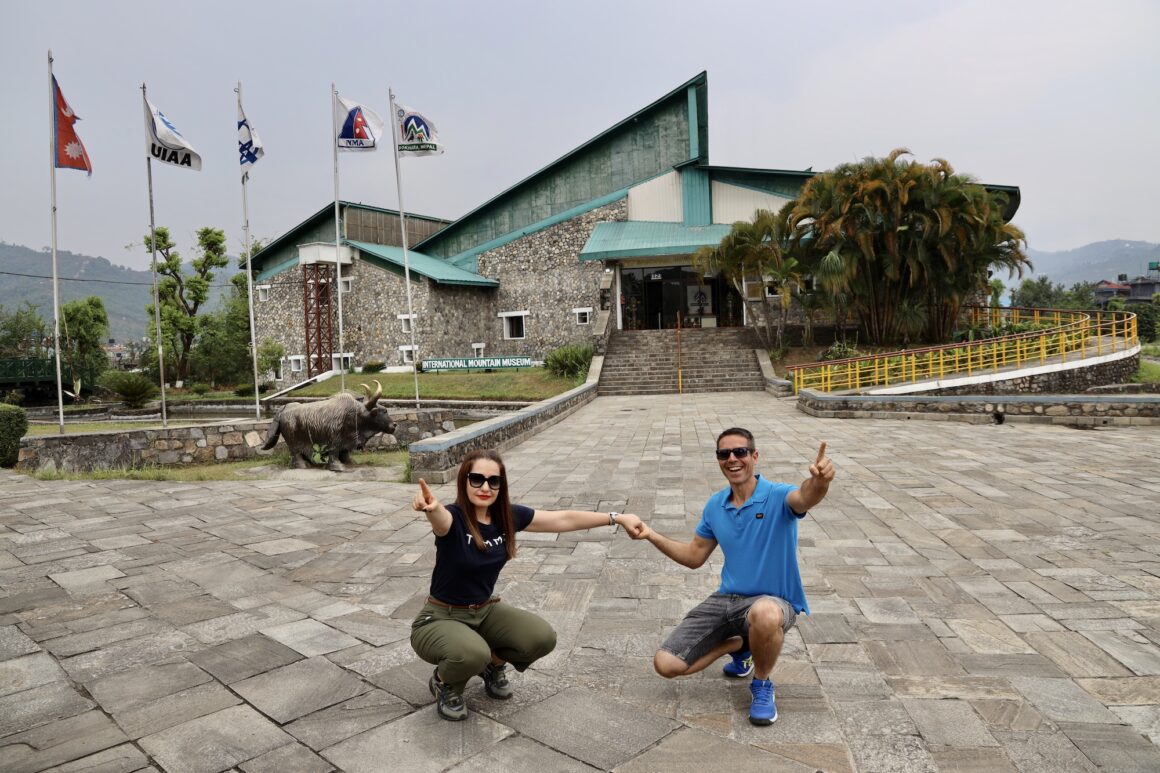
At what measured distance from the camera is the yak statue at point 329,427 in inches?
399

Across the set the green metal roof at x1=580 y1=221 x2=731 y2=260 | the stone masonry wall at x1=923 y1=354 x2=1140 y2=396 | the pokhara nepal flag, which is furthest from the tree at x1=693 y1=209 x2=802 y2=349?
the pokhara nepal flag

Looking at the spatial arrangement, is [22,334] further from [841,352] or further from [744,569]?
[744,569]

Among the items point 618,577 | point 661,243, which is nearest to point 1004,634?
point 618,577

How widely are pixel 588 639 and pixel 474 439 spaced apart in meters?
5.90

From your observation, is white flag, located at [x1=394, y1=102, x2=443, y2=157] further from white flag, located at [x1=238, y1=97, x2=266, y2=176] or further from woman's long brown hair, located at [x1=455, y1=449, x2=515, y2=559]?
woman's long brown hair, located at [x1=455, y1=449, x2=515, y2=559]

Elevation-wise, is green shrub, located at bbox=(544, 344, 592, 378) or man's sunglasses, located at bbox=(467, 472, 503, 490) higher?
green shrub, located at bbox=(544, 344, 592, 378)

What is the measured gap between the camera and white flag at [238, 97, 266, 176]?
50.0ft

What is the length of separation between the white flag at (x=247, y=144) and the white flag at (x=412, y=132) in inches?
123

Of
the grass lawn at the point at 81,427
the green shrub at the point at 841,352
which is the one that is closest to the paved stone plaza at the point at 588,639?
the grass lawn at the point at 81,427

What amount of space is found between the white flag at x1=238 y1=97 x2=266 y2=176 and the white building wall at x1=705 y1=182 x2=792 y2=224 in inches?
701

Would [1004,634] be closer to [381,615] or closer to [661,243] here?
[381,615]

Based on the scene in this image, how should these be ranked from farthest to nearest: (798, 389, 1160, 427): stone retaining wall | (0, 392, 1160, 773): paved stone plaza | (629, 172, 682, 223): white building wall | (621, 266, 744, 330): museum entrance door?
(621, 266, 744, 330): museum entrance door < (629, 172, 682, 223): white building wall < (798, 389, 1160, 427): stone retaining wall < (0, 392, 1160, 773): paved stone plaza

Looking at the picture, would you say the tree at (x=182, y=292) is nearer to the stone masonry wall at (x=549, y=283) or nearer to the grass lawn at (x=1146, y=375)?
the stone masonry wall at (x=549, y=283)

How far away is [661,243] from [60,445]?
752 inches
